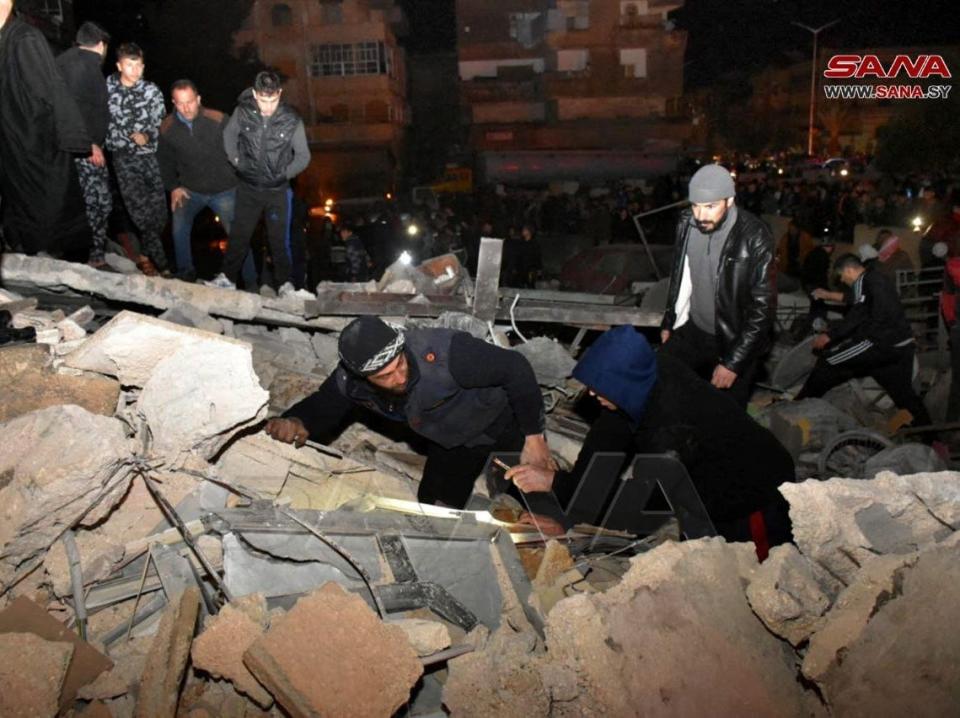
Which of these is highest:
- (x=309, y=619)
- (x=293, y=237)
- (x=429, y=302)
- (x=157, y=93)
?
(x=157, y=93)

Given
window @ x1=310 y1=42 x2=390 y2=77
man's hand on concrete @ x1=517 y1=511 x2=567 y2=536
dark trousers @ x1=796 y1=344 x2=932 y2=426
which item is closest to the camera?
man's hand on concrete @ x1=517 y1=511 x2=567 y2=536

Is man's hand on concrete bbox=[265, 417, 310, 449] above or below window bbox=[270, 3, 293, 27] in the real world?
below

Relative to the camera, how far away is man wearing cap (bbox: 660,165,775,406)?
4508 millimetres

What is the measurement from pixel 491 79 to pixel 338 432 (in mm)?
28065

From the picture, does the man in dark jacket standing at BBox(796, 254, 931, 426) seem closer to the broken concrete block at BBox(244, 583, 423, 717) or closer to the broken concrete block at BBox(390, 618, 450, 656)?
the broken concrete block at BBox(390, 618, 450, 656)

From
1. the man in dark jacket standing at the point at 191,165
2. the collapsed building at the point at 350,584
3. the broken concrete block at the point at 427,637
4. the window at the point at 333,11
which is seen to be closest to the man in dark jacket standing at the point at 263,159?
the man in dark jacket standing at the point at 191,165

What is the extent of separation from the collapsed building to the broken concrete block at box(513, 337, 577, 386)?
183 centimetres

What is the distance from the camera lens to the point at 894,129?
22.8m

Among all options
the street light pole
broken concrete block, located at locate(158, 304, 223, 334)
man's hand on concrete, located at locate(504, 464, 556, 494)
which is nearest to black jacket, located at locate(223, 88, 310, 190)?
broken concrete block, located at locate(158, 304, 223, 334)

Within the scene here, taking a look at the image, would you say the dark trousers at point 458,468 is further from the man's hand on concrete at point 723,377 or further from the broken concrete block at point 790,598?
the broken concrete block at point 790,598

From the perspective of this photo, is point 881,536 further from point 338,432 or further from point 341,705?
point 338,432

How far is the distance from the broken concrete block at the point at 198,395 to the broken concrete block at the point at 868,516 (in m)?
2.44

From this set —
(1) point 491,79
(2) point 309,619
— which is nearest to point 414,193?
(1) point 491,79

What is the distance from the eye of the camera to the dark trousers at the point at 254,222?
245 inches
